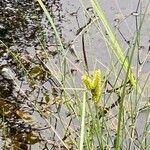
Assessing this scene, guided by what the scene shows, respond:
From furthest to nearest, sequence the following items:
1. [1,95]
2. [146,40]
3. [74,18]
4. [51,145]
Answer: [74,18] → [146,40] → [1,95] → [51,145]

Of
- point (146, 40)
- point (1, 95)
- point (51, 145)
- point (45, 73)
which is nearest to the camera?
point (51, 145)

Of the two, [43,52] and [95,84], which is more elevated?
[43,52]

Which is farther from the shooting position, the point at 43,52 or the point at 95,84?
the point at 43,52

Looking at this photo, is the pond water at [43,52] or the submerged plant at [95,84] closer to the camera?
the submerged plant at [95,84]

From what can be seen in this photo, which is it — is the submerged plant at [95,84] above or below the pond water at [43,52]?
below

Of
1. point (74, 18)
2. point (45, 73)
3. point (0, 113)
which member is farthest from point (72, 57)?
point (0, 113)

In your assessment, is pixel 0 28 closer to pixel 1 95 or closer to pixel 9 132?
pixel 1 95

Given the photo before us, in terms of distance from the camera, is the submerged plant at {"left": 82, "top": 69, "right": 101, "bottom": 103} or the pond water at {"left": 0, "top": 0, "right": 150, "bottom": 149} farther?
the pond water at {"left": 0, "top": 0, "right": 150, "bottom": 149}

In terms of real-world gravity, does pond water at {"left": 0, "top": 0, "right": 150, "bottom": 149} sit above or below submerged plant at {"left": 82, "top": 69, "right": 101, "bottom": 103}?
above
